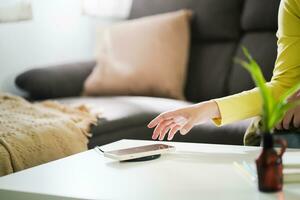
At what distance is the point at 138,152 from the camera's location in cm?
134

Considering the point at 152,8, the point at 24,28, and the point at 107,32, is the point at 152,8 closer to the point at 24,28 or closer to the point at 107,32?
the point at 107,32

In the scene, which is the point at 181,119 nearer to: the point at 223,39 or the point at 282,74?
the point at 282,74

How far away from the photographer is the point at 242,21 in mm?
2611

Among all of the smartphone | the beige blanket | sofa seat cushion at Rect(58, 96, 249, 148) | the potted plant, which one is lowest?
sofa seat cushion at Rect(58, 96, 249, 148)

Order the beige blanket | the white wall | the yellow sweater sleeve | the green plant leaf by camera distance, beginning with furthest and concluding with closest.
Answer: the white wall
the beige blanket
the yellow sweater sleeve
the green plant leaf

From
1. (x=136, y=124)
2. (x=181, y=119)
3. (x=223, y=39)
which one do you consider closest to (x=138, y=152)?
(x=181, y=119)

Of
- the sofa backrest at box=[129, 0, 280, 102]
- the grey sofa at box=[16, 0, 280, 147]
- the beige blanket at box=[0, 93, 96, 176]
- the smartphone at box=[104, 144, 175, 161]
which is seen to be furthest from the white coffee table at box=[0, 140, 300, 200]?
A: the sofa backrest at box=[129, 0, 280, 102]

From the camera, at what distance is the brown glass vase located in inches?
38.9

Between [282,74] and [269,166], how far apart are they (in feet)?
2.00

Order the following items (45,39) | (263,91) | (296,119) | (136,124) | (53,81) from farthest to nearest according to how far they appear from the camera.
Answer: (45,39), (53,81), (136,124), (296,119), (263,91)

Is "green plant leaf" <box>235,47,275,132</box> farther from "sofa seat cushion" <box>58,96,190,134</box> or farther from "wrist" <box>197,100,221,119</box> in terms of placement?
"sofa seat cushion" <box>58,96,190,134</box>

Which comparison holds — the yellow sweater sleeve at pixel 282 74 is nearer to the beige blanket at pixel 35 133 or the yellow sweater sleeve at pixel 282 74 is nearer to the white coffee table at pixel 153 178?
the white coffee table at pixel 153 178

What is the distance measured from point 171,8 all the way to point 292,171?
1.76 metres

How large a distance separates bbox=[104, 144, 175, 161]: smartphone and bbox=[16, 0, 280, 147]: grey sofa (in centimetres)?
90
